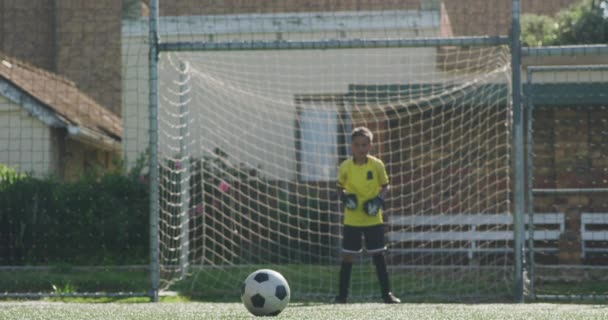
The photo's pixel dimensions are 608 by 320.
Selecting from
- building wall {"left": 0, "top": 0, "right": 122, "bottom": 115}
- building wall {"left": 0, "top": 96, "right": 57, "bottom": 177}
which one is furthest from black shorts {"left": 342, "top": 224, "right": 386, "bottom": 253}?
building wall {"left": 0, "top": 0, "right": 122, "bottom": 115}

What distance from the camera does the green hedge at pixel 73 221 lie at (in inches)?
464

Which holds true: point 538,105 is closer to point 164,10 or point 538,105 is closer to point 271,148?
point 271,148

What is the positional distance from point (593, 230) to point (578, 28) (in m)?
5.46

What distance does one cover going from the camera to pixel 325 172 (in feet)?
42.9

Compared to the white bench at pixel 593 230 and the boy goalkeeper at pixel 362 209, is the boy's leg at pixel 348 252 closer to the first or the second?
the boy goalkeeper at pixel 362 209

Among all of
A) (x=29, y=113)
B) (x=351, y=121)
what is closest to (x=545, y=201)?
(x=351, y=121)

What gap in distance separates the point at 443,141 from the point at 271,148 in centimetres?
230

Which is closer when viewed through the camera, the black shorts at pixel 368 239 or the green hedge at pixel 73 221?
the black shorts at pixel 368 239

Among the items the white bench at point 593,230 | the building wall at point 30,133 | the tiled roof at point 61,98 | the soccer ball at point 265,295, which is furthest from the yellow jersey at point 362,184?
the tiled roof at point 61,98

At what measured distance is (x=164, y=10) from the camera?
1333 cm

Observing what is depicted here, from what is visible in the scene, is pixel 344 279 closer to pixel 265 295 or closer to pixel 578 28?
pixel 265 295

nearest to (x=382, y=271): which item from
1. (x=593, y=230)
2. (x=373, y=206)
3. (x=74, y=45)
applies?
(x=373, y=206)

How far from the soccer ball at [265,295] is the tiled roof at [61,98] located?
11170 mm

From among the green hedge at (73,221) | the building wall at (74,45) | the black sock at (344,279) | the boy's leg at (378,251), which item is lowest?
the green hedge at (73,221)
